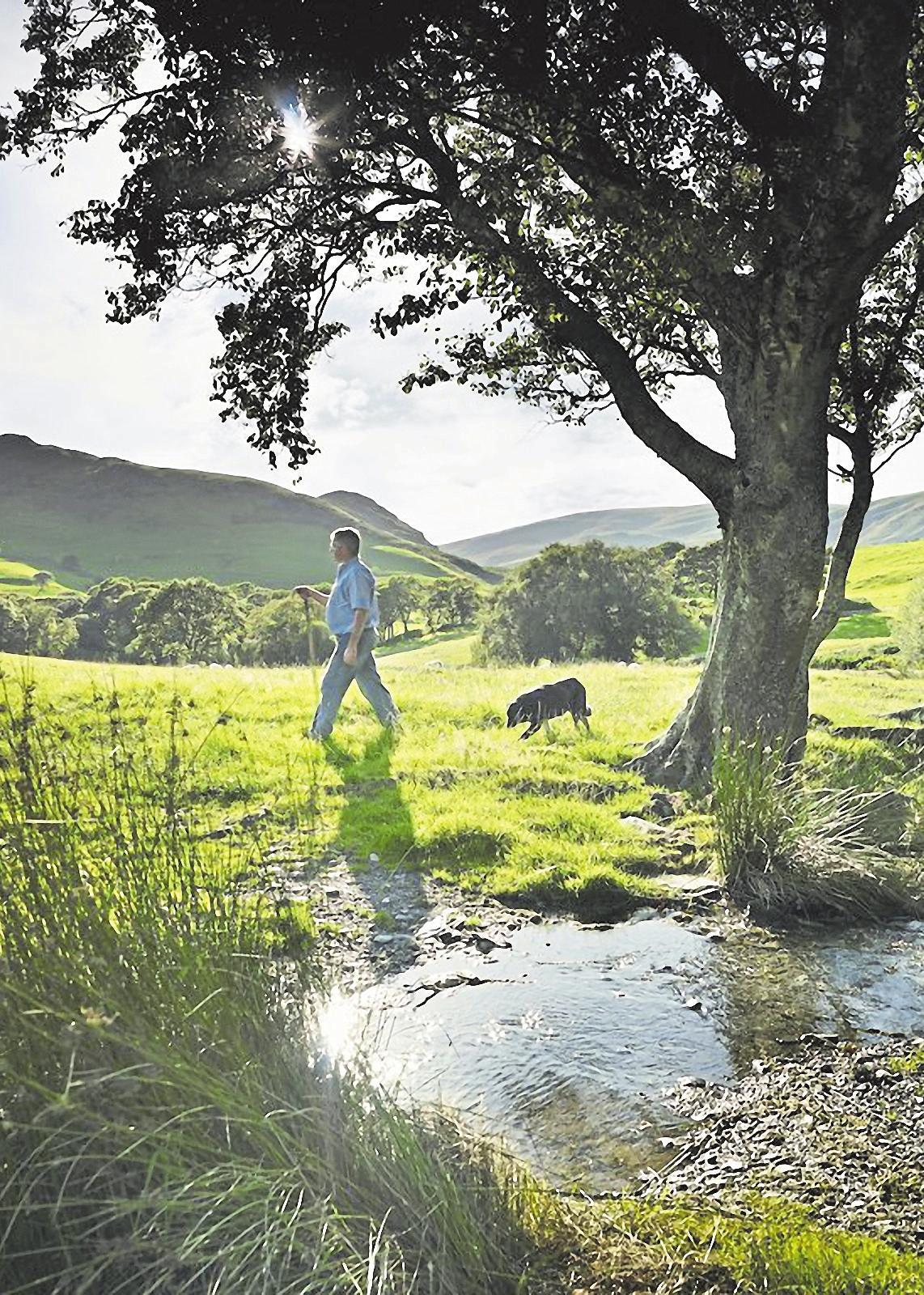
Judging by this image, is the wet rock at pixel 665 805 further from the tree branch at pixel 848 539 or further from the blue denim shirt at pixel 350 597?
the tree branch at pixel 848 539

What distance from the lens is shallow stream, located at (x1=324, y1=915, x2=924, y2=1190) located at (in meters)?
5.14

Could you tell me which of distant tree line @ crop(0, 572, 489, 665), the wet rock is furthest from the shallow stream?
distant tree line @ crop(0, 572, 489, 665)

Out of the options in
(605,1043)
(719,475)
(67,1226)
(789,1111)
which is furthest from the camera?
(719,475)

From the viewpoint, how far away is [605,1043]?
6078 millimetres

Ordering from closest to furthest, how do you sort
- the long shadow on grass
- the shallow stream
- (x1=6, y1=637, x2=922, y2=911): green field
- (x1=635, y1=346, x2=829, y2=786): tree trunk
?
1. the shallow stream
2. the long shadow on grass
3. (x1=6, y1=637, x2=922, y2=911): green field
4. (x1=635, y1=346, x2=829, y2=786): tree trunk

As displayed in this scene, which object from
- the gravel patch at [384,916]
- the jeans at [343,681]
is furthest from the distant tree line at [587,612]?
the gravel patch at [384,916]

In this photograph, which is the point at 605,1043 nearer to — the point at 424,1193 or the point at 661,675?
the point at 424,1193

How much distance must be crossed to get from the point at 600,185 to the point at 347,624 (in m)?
6.53

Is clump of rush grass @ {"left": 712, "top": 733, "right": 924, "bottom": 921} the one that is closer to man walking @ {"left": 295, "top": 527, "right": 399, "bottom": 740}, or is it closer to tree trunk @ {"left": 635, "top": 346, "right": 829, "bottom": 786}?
tree trunk @ {"left": 635, "top": 346, "right": 829, "bottom": 786}

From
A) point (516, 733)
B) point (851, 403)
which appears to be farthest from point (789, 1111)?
point (851, 403)

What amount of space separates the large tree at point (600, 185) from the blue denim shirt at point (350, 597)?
84.8 inches

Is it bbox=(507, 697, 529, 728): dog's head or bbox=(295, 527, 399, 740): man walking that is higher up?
bbox=(295, 527, 399, 740): man walking

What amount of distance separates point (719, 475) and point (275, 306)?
22.2 ft

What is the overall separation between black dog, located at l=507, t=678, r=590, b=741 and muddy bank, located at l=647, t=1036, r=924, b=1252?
390 inches
